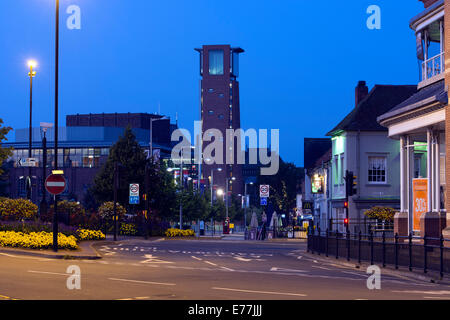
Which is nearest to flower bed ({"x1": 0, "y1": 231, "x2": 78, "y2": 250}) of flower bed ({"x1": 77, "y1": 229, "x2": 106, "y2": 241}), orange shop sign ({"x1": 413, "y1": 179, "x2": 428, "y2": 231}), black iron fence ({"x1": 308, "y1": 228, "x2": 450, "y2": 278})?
flower bed ({"x1": 77, "y1": 229, "x2": 106, "y2": 241})

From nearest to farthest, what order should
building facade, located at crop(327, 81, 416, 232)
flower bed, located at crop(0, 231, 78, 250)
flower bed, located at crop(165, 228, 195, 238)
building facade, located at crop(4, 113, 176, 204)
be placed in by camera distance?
flower bed, located at crop(0, 231, 78, 250) → building facade, located at crop(327, 81, 416, 232) → flower bed, located at crop(165, 228, 195, 238) → building facade, located at crop(4, 113, 176, 204)

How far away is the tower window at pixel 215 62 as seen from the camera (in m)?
160

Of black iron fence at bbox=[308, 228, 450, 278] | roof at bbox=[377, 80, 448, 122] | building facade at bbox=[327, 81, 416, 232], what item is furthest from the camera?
building facade at bbox=[327, 81, 416, 232]

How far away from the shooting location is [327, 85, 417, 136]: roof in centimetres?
5819

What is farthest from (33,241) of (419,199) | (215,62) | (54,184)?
(215,62)

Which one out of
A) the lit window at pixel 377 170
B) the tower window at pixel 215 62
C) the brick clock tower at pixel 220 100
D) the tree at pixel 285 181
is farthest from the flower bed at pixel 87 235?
the tower window at pixel 215 62

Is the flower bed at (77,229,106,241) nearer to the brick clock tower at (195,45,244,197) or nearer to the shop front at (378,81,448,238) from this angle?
the shop front at (378,81,448,238)

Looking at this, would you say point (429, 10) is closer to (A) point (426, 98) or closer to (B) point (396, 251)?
(A) point (426, 98)

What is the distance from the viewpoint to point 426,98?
30.4 m

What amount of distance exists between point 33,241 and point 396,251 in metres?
14.6

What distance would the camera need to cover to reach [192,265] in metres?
27.1

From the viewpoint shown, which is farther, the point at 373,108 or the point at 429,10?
the point at 373,108

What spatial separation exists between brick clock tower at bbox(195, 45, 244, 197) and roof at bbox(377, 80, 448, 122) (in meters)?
119

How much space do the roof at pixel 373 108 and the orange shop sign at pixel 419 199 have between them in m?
24.8
